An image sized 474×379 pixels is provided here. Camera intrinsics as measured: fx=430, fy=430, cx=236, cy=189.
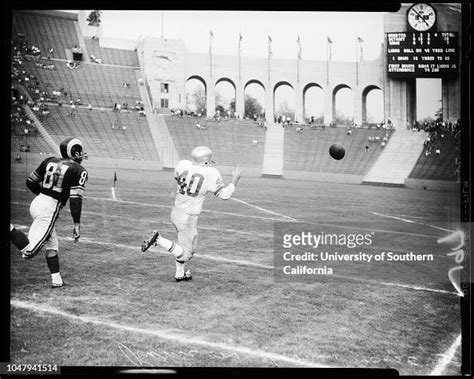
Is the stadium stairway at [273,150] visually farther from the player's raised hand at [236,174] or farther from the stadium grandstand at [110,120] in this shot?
the player's raised hand at [236,174]

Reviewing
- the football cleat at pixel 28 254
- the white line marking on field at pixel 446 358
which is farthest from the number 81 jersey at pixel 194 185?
the white line marking on field at pixel 446 358

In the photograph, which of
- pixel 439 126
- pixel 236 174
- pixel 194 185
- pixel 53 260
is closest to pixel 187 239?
pixel 194 185

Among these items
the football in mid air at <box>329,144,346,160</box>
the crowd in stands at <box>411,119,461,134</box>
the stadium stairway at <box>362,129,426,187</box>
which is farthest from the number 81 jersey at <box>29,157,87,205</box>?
the crowd in stands at <box>411,119,461,134</box>

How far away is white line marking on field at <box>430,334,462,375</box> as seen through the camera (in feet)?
10.5

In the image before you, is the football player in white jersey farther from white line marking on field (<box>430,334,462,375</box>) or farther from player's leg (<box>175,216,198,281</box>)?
white line marking on field (<box>430,334,462,375</box>)

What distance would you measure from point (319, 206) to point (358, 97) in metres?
1.17

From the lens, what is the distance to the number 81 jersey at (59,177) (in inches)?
146

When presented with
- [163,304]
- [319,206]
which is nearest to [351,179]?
[319,206]

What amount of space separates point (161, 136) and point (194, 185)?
1098mm

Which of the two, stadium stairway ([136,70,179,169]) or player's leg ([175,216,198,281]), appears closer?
player's leg ([175,216,198,281])

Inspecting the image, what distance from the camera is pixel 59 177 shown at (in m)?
3.73

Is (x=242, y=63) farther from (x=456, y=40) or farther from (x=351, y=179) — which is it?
(x=351, y=179)

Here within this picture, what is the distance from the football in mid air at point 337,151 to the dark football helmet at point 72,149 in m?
2.71

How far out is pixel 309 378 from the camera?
327 centimetres
